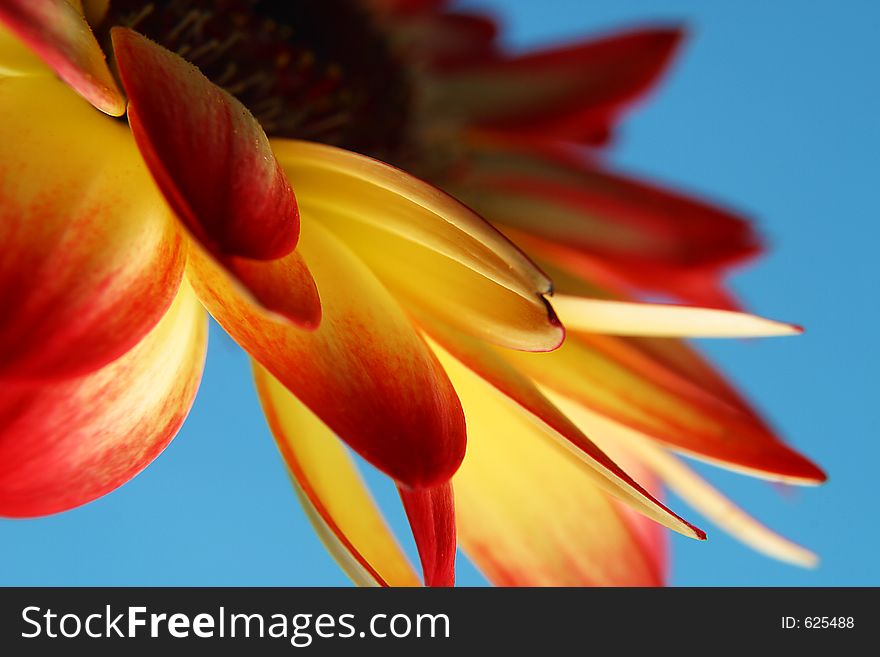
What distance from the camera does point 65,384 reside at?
0.86 ft

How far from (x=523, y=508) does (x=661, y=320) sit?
0.10 meters

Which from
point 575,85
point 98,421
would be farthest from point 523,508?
point 575,85

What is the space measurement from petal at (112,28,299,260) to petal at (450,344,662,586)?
13 cm

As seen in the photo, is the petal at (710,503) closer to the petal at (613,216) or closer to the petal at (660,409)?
the petal at (660,409)

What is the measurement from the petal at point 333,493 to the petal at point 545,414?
5 cm

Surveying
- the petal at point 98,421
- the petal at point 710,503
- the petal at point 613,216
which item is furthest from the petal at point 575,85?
the petal at point 98,421

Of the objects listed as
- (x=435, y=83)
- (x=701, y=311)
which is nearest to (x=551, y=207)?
(x=435, y=83)

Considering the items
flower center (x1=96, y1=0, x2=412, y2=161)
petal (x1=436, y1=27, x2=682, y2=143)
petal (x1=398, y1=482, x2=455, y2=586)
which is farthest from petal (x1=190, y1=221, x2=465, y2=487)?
petal (x1=436, y1=27, x2=682, y2=143)

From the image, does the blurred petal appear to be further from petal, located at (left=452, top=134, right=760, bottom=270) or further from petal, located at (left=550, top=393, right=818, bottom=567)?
petal, located at (left=452, top=134, right=760, bottom=270)

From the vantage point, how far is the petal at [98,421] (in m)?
0.26

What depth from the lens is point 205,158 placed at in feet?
0.81

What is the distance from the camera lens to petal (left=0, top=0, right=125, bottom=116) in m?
0.23
